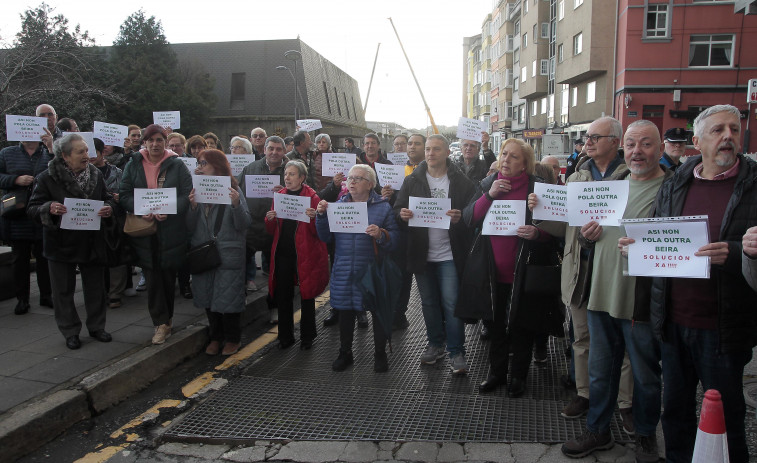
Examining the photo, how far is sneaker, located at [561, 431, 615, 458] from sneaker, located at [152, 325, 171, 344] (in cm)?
367

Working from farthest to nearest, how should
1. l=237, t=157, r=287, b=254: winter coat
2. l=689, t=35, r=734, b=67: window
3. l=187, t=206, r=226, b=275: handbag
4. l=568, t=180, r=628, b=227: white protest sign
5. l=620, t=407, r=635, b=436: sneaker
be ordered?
l=689, t=35, r=734, b=67: window → l=237, t=157, r=287, b=254: winter coat → l=187, t=206, r=226, b=275: handbag → l=620, t=407, r=635, b=436: sneaker → l=568, t=180, r=628, b=227: white protest sign

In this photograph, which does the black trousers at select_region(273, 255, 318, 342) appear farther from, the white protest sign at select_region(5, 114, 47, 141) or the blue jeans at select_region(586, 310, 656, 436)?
the white protest sign at select_region(5, 114, 47, 141)

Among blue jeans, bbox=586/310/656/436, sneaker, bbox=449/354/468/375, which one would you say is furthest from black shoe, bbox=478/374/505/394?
blue jeans, bbox=586/310/656/436

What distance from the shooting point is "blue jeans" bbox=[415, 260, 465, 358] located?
474 cm

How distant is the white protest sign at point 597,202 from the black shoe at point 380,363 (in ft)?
7.42

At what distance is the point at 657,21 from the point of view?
27.5m

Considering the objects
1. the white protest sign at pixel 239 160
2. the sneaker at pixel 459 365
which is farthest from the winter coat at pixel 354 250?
the white protest sign at pixel 239 160

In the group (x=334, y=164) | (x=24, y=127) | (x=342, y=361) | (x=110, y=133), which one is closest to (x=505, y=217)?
(x=342, y=361)

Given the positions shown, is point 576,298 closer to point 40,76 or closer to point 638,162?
point 638,162

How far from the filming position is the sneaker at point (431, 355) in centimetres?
500

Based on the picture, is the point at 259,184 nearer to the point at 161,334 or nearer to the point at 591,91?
the point at 161,334

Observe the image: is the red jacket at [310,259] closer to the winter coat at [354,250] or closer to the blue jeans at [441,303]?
the winter coat at [354,250]

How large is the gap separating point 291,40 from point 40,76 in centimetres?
3903

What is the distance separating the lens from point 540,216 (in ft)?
12.4
